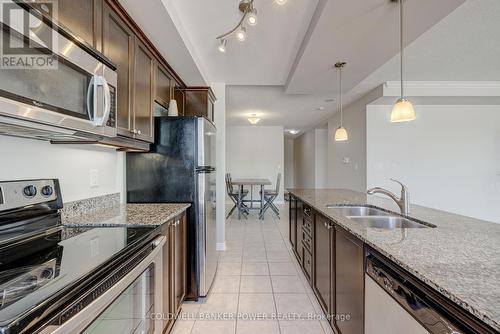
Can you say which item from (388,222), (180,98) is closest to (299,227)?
(388,222)

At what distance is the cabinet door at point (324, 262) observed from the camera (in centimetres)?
173

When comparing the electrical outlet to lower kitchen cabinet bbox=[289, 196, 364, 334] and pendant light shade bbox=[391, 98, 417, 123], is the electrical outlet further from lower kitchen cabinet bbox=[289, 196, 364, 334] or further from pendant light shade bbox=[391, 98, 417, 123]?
pendant light shade bbox=[391, 98, 417, 123]

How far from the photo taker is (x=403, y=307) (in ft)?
3.01

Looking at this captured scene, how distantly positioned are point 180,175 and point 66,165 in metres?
→ 0.80

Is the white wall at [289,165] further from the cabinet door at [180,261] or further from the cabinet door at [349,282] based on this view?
the cabinet door at [349,282]

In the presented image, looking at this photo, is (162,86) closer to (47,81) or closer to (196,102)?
(196,102)

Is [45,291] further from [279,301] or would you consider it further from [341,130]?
[341,130]

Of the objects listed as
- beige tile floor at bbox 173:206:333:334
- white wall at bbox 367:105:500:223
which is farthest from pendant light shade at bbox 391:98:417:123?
white wall at bbox 367:105:500:223

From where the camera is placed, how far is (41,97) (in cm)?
91

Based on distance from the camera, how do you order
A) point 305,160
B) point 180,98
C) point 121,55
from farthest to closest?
point 305,160, point 180,98, point 121,55

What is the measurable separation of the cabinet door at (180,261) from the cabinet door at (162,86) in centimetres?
114

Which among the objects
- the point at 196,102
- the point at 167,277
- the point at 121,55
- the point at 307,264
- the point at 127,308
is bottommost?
the point at 307,264

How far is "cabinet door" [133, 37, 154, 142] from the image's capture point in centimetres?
180

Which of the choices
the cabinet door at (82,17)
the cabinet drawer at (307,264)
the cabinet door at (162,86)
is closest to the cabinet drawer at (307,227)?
the cabinet drawer at (307,264)
